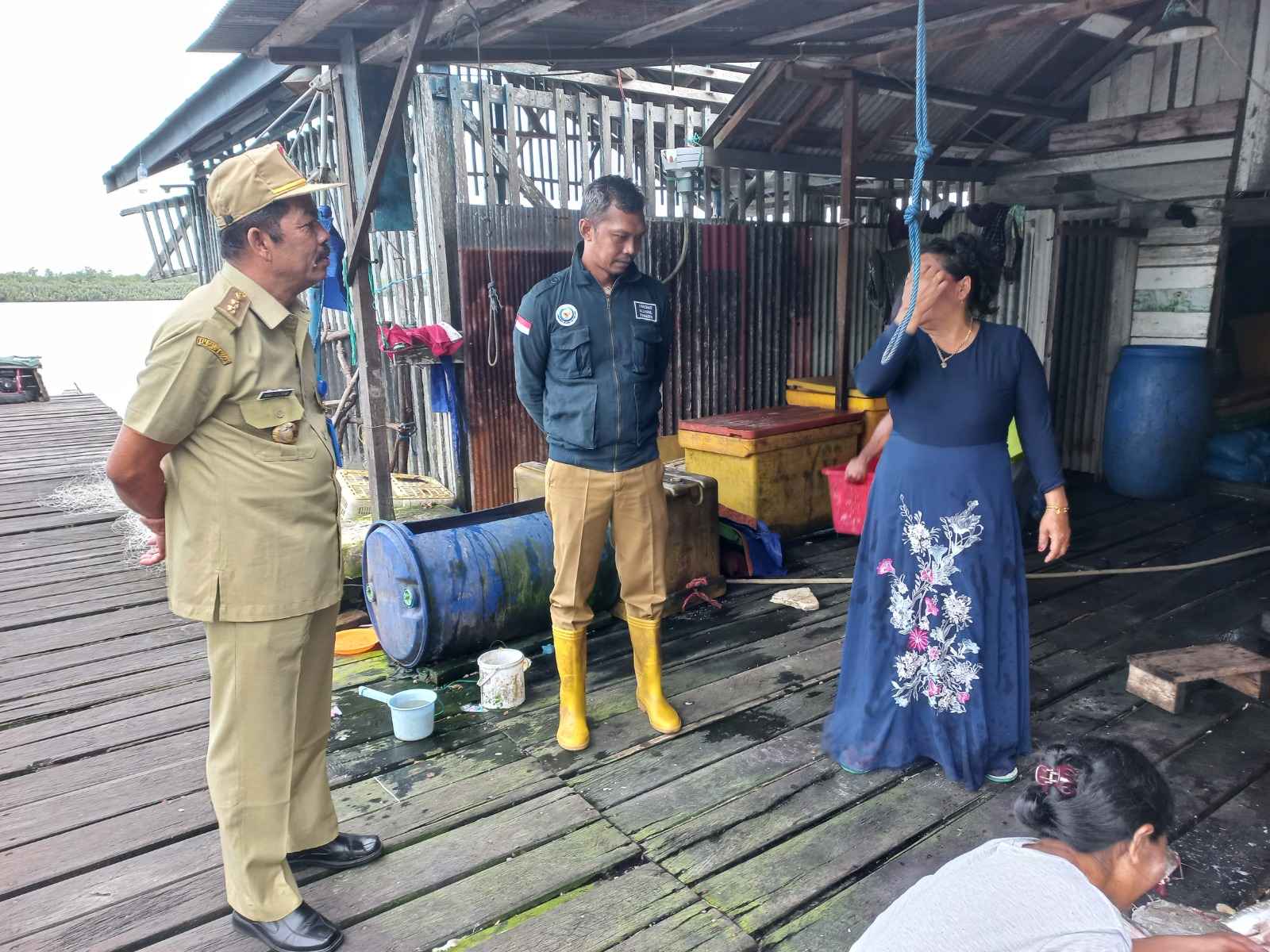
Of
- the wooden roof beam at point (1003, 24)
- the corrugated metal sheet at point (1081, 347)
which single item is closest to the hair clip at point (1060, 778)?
the wooden roof beam at point (1003, 24)

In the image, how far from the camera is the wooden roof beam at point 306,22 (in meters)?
3.39

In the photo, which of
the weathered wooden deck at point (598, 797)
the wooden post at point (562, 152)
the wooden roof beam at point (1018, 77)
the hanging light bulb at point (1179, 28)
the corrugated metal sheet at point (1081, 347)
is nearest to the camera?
the weathered wooden deck at point (598, 797)

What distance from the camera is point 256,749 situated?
6.95ft

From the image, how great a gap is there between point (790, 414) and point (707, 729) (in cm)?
326

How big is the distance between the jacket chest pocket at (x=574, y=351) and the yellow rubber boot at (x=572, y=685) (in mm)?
996

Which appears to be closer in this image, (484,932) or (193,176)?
(484,932)

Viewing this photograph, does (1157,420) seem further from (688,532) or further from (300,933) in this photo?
(300,933)

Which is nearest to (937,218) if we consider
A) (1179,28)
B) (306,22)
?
(1179,28)

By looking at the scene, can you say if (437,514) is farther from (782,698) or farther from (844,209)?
(844,209)

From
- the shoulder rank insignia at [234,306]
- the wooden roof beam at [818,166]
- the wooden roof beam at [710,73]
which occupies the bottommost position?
the shoulder rank insignia at [234,306]

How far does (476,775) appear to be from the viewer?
10.1ft

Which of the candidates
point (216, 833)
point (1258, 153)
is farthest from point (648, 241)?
point (216, 833)

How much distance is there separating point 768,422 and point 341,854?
4.06 m

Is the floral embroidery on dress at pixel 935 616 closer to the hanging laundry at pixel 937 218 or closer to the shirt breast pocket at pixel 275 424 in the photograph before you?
the shirt breast pocket at pixel 275 424
